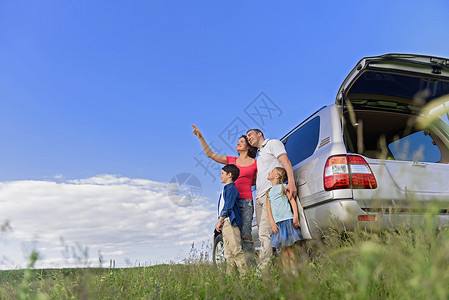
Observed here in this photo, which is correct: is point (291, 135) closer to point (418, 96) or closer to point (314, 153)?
point (314, 153)

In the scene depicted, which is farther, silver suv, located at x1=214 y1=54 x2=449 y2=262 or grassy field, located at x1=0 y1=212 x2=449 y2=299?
silver suv, located at x1=214 y1=54 x2=449 y2=262

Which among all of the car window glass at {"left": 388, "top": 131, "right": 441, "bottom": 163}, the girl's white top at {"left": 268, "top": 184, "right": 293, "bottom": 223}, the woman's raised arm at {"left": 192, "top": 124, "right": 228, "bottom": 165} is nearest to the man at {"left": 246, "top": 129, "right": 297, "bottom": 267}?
the girl's white top at {"left": 268, "top": 184, "right": 293, "bottom": 223}

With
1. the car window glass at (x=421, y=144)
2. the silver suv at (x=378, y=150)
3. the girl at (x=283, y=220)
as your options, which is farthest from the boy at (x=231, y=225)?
the car window glass at (x=421, y=144)

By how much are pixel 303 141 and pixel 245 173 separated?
0.87 meters

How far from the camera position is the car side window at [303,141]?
4395 millimetres

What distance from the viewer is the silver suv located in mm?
3547

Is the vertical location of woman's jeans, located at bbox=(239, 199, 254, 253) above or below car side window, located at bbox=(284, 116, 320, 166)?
below

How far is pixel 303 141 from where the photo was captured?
4.77 m

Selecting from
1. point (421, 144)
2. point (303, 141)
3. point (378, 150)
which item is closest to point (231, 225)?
point (303, 141)

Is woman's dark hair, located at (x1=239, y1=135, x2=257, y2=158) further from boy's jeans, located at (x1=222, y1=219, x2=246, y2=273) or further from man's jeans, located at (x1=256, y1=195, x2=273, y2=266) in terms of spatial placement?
boy's jeans, located at (x1=222, y1=219, x2=246, y2=273)

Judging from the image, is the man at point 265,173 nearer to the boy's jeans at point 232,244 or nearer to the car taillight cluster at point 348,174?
the boy's jeans at point 232,244

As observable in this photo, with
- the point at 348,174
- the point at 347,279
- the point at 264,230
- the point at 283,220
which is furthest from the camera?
the point at 264,230

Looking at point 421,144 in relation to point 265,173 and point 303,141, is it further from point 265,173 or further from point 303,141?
point 265,173

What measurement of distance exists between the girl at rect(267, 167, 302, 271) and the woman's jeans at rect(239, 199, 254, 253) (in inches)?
18.5
